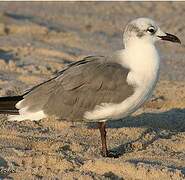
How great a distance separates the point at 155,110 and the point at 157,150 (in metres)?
1.88

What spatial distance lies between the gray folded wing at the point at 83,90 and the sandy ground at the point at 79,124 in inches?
13.5

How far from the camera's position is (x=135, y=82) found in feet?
20.7

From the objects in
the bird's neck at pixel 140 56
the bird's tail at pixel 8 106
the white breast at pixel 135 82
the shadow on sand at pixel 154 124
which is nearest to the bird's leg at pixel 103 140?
the white breast at pixel 135 82

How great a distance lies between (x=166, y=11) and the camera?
17.2 m

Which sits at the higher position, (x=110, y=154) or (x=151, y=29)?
(x=151, y=29)

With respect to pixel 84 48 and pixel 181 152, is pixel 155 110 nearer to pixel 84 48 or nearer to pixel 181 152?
pixel 181 152

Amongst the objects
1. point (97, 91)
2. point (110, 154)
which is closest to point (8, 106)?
point (97, 91)

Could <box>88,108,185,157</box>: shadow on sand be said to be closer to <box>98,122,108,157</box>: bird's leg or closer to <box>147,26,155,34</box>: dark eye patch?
<box>98,122,108,157</box>: bird's leg

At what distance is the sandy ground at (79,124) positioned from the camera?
18.7 feet

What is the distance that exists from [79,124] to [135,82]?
1.36m

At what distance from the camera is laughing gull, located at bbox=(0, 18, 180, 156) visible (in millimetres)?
6336

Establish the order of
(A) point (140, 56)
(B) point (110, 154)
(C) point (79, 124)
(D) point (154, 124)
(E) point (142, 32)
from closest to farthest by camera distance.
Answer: (B) point (110, 154)
(A) point (140, 56)
(E) point (142, 32)
(C) point (79, 124)
(D) point (154, 124)

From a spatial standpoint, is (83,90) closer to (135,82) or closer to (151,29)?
(135,82)

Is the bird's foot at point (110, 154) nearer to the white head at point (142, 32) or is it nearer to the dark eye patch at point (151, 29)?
the white head at point (142, 32)
